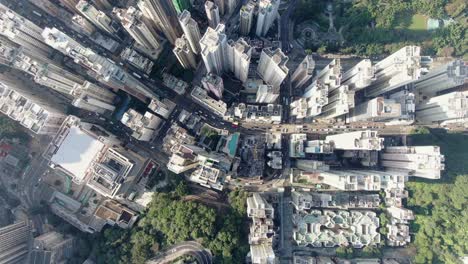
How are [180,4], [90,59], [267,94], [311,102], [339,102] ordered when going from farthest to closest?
[180,4]
[267,94]
[311,102]
[339,102]
[90,59]

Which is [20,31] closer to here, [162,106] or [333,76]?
[162,106]

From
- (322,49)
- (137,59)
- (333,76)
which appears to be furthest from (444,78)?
(137,59)

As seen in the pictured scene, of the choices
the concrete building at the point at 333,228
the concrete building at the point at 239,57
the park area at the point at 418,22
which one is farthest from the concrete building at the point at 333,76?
the park area at the point at 418,22

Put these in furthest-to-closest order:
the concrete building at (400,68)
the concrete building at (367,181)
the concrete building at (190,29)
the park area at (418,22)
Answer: the park area at (418,22)
the concrete building at (367,181)
the concrete building at (400,68)
the concrete building at (190,29)

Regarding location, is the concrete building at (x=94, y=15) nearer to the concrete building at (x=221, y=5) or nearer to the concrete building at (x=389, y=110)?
the concrete building at (x=221, y=5)

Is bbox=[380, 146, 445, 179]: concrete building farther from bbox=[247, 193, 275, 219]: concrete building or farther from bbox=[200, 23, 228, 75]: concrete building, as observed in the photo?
bbox=[200, 23, 228, 75]: concrete building

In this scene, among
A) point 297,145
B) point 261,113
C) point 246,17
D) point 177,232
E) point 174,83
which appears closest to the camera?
point 246,17

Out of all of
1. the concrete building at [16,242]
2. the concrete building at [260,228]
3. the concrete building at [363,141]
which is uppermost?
the concrete building at [363,141]
